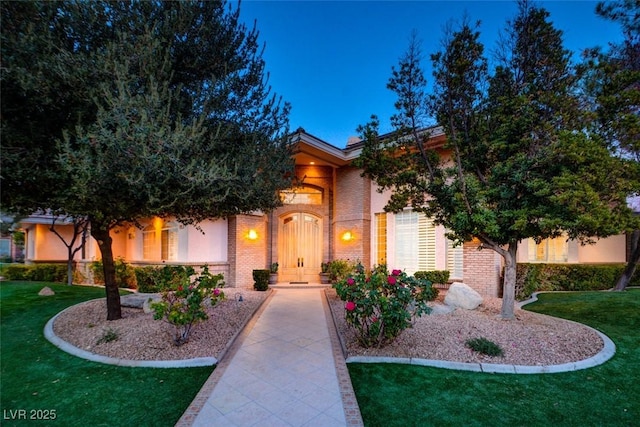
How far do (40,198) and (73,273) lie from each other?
44.6 ft

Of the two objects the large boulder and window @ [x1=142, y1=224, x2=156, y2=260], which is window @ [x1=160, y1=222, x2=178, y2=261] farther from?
the large boulder

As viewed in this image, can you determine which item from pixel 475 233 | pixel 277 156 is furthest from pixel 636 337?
pixel 277 156

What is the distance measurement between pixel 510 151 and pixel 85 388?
898cm

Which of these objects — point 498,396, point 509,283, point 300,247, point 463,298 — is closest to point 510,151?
point 509,283

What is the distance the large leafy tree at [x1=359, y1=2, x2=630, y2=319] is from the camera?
547cm

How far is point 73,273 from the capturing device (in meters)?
15.8

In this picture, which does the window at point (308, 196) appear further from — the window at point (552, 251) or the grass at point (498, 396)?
the grass at point (498, 396)

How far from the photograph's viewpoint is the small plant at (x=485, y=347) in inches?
203

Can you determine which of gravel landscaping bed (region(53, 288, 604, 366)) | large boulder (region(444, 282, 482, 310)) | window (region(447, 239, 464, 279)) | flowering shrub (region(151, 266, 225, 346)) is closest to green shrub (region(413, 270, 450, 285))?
window (region(447, 239, 464, 279))

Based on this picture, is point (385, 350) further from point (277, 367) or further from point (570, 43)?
point (570, 43)

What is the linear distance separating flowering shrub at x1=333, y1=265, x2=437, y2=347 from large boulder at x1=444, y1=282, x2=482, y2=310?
3.77 meters

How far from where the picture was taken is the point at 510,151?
6.65 meters

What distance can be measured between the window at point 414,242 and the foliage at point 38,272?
57.4 ft

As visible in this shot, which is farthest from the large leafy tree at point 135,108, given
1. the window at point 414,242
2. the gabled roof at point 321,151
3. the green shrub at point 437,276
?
the window at point 414,242
